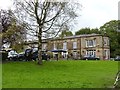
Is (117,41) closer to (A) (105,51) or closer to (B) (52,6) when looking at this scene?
(A) (105,51)

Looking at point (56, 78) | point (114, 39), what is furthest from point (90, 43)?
point (56, 78)

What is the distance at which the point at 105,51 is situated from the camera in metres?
94.9

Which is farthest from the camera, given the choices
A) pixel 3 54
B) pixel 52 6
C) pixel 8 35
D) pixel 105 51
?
pixel 105 51

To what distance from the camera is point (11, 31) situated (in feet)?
136

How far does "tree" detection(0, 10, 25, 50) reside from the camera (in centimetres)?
4162

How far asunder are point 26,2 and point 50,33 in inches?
210

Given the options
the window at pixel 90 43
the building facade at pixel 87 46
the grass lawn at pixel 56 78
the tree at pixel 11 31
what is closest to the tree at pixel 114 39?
the building facade at pixel 87 46

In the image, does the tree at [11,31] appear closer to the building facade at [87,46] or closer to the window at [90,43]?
the building facade at [87,46]

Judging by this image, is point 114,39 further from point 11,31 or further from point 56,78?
point 56,78

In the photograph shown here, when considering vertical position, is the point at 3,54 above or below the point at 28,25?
below

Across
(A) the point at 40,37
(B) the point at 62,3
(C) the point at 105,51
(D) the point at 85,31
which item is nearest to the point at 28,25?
(A) the point at 40,37

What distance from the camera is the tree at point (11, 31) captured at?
41.6m

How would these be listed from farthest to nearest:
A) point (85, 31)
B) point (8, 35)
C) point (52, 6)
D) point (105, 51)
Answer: point (85, 31) → point (105, 51) → point (52, 6) → point (8, 35)

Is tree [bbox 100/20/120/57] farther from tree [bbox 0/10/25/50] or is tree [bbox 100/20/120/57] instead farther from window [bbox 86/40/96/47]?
tree [bbox 0/10/25/50]
